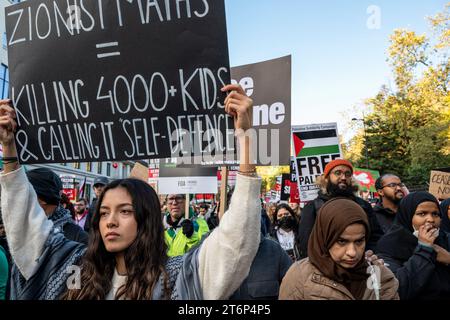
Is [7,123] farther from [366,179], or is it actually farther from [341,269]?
[366,179]

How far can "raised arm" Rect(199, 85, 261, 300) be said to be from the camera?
1.55m

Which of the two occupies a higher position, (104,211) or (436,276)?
(104,211)

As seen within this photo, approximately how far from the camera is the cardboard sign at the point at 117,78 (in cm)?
218

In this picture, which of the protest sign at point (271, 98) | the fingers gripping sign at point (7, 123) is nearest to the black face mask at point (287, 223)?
the protest sign at point (271, 98)

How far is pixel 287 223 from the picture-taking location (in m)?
6.32

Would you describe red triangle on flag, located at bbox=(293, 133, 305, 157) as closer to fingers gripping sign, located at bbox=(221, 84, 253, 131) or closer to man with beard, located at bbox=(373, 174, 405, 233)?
man with beard, located at bbox=(373, 174, 405, 233)

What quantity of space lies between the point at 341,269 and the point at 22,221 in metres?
1.71

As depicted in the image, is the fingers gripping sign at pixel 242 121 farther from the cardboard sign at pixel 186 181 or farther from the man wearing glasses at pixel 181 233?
the cardboard sign at pixel 186 181

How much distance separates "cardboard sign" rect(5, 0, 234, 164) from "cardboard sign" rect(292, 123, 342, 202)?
3.04 meters

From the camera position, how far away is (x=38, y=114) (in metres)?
2.45

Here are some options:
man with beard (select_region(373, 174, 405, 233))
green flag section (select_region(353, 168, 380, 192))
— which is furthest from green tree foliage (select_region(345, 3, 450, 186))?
man with beard (select_region(373, 174, 405, 233))
